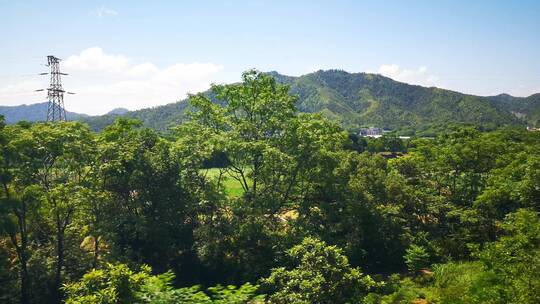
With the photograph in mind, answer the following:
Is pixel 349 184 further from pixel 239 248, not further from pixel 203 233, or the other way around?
pixel 203 233

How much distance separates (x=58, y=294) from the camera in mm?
18453

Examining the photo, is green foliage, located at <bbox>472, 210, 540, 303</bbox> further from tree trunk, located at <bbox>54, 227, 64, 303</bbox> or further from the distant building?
the distant building

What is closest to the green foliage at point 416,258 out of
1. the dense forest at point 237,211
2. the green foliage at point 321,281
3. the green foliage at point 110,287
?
the dense forest at point 237,211

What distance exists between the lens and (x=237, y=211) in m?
20.2

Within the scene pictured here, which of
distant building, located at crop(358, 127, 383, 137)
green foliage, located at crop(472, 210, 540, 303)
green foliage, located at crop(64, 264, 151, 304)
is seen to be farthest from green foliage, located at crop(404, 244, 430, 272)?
distant building, located at crop(358, 127, 383, 137)

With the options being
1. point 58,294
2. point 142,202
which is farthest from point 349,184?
point 58,294

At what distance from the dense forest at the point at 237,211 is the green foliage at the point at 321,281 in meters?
1.07

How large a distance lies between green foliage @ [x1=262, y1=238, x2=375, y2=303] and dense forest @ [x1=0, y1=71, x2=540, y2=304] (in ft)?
3.52

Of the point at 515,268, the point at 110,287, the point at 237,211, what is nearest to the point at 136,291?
the point at 110,287

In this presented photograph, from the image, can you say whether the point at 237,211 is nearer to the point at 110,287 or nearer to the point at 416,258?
the point at 416,258

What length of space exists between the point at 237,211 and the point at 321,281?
859 centimetres

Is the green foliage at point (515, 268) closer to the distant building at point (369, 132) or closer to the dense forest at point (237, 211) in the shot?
the dense forest at point (237, 211)

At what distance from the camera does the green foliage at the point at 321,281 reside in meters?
12.4

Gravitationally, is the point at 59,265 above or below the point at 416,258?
above
